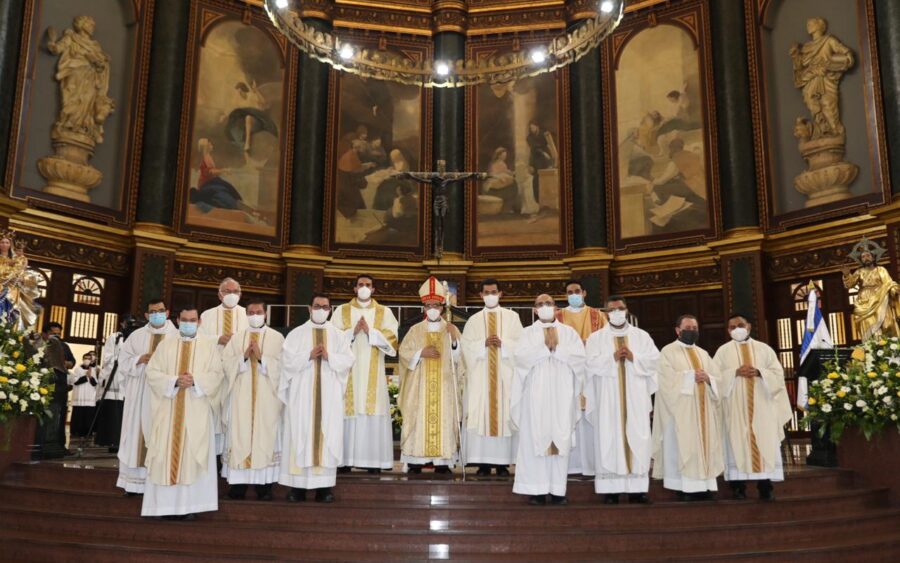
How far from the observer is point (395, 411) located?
1038 cm

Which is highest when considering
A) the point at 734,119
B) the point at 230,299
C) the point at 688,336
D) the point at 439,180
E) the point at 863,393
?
the point at 734,119

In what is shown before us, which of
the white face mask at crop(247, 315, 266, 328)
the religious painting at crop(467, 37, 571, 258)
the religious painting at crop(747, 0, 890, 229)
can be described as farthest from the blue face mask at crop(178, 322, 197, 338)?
the religious painting at crop(747, 0, 890, 229)

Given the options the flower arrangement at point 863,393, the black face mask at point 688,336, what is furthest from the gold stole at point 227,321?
the flower arrangement at point 863,393

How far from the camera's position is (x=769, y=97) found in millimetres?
15352

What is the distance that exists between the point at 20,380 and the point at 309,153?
9415 mm

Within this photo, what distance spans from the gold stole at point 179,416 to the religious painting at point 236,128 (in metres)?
9.03

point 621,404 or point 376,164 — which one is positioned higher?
point 376,164

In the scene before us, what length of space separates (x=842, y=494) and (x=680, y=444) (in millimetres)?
1787

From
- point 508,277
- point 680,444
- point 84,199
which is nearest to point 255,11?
point 84,199

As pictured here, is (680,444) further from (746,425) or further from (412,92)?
(412,92)

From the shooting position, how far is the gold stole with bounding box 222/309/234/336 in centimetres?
846

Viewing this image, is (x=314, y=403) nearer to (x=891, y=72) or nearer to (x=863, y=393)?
(x=863, y=393)

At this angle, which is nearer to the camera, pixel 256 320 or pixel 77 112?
pixel 256 320

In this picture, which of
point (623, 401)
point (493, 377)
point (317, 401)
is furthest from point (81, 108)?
point (623, 401)
